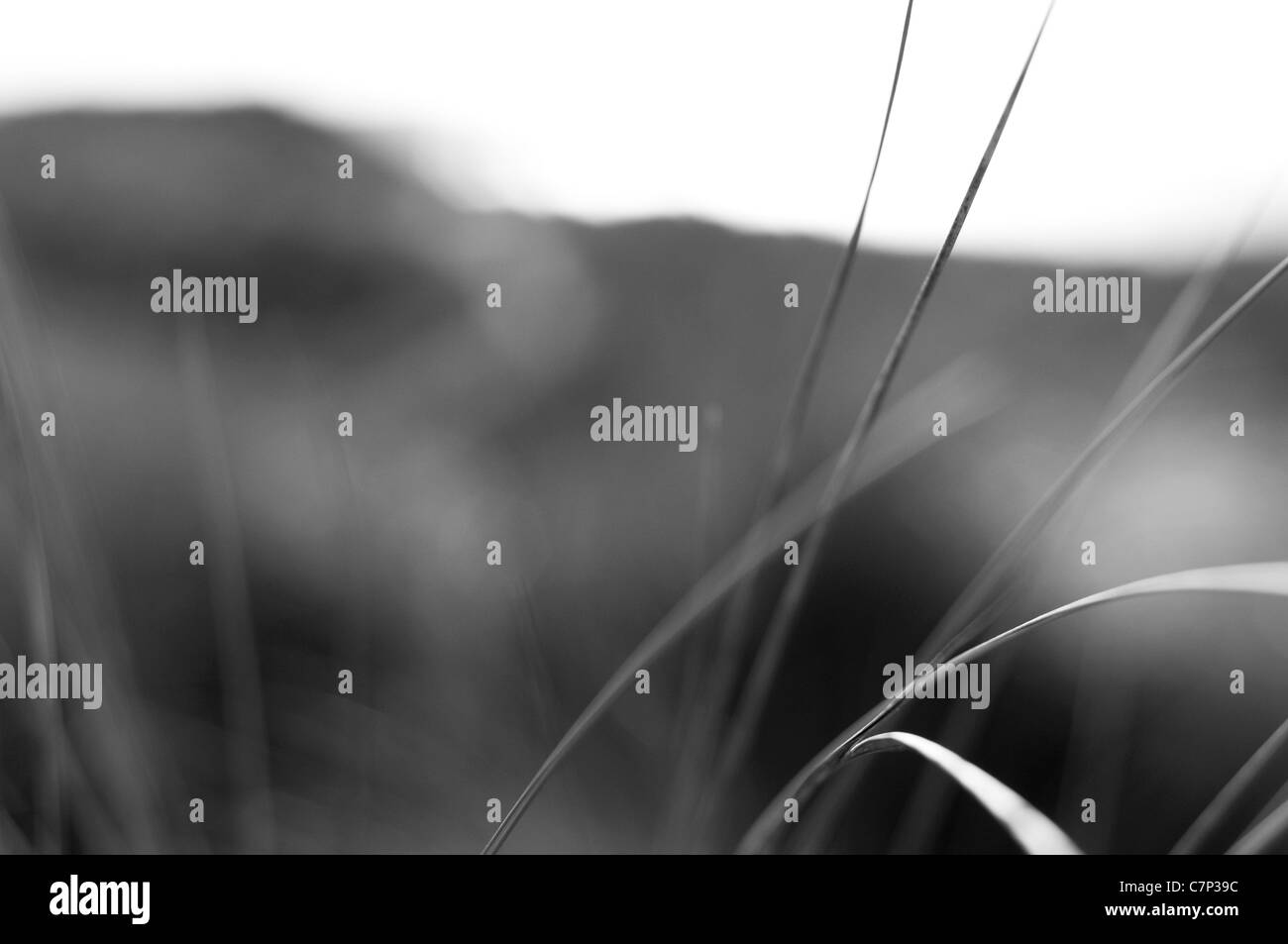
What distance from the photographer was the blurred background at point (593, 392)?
1.48 ft

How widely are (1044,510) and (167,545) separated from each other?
0.45 meters

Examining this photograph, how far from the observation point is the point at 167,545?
48cm

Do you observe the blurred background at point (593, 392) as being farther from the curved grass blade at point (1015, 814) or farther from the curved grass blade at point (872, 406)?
the curved grass blade at point (1015, 814)

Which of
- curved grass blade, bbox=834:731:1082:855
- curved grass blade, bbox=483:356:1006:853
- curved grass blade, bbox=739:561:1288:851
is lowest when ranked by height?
curved grass blade, bbox=834:731:1082:855

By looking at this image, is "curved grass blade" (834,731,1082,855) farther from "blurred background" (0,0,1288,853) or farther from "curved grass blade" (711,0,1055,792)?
"blurred background" (0,0,1288,853)

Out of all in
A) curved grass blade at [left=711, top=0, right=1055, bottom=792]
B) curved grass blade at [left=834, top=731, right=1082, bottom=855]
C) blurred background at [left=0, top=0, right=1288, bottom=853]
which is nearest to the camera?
curved grass blade at [left=834, top=731, right=1082, bottom=855]

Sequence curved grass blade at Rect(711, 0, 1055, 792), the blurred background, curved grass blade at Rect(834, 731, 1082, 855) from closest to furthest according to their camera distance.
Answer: curved grass blade at Rect(834, 731, 1082, 855) → curved grass blade at Rect(711, 0, 1055, 792) → the blurred background

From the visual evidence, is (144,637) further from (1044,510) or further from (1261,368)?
(1261,368)

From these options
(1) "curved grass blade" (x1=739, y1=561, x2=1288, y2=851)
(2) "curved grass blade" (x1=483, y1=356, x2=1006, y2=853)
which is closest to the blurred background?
(2) "curved grass blade" (x1=483, y1=356, x2=1006, y2=853)

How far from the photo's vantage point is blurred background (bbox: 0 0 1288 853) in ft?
1.48

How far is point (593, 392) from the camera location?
0.50m

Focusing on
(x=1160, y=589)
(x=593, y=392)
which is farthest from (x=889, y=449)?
(x=1160, y=589)

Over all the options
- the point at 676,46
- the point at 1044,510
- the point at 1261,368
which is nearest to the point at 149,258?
the point at 676,46

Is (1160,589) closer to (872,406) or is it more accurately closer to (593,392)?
(872,406)
